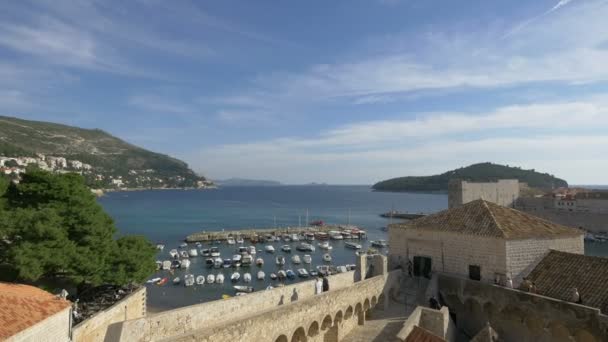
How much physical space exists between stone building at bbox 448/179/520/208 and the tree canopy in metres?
41.9

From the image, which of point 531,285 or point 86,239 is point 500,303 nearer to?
point 531,285

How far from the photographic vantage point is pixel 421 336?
11.6m

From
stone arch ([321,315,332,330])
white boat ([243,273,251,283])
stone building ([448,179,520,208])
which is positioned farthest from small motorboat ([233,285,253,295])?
stone building ([448,179,520,208])

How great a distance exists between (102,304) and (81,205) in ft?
15.8

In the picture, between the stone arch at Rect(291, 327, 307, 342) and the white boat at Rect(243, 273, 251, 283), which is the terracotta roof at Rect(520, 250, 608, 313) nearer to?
the stone arch at Rect(291, 327, 307, 342)

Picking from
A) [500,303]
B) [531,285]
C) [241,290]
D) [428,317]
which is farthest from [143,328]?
[241,290]

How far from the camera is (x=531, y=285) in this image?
1505 cm

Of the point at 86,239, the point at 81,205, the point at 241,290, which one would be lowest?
the point at 241,290

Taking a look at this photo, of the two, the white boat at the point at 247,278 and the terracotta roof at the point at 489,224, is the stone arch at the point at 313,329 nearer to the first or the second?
the terracotta roof at the point at 489,224

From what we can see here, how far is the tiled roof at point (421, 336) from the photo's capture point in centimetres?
1127

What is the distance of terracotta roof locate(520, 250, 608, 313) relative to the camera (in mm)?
13672

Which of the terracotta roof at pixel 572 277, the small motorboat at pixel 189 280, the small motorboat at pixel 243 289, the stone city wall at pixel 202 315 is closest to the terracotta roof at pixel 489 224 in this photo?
the terracotta roof at pixel 572 277

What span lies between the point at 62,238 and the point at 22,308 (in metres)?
6.56

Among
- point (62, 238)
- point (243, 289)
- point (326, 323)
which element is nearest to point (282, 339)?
point (326, 323)
